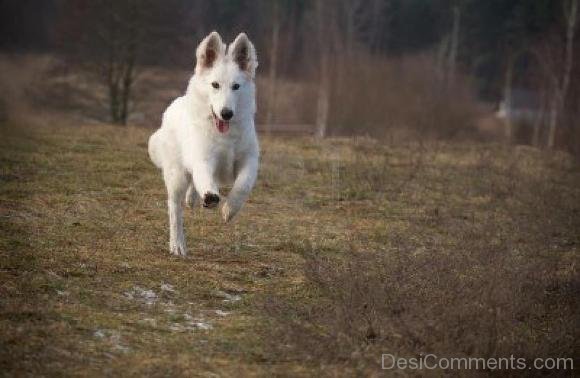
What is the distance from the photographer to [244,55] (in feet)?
24.9

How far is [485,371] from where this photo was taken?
5.29m

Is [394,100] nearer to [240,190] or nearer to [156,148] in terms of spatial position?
[156,148]

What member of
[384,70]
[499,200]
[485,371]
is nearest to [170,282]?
[485,371]

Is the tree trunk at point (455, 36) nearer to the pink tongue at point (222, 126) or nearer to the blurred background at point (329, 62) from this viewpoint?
the blurred background at point (329, 62)

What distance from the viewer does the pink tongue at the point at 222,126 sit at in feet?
24.0

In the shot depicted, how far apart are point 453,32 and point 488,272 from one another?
44356 mm

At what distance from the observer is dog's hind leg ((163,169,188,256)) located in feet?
25.0

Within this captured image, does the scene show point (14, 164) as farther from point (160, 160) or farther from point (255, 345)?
point (255, 345)

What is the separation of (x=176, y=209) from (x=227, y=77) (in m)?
1.30

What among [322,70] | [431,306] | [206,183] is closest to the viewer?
[431,306]

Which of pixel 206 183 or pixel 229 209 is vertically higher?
pixel 206 183

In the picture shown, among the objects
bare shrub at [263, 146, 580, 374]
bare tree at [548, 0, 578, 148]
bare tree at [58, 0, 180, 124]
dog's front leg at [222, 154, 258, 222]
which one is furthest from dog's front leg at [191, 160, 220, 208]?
bare tree at [548, 0, 578, 148]

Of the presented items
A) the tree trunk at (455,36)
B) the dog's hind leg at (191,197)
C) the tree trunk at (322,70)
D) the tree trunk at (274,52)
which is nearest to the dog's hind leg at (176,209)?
the dog's hind leg at (191,197)

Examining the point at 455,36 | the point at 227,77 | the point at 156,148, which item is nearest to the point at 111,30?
the point at 156,148
